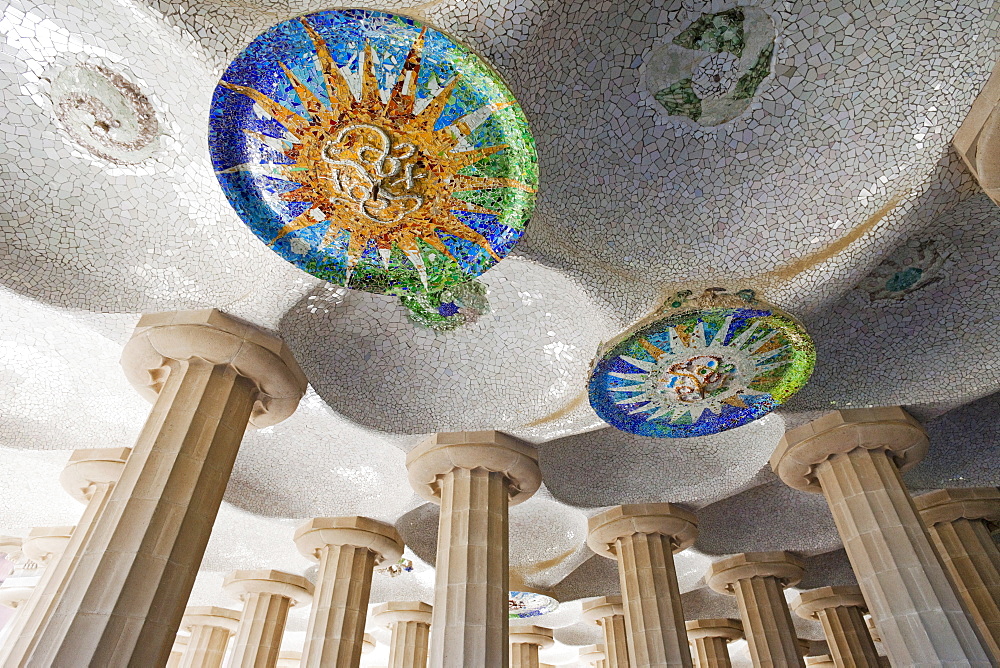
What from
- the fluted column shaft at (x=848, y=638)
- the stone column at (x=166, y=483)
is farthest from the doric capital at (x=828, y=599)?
the stone column at (x=166, y=483)

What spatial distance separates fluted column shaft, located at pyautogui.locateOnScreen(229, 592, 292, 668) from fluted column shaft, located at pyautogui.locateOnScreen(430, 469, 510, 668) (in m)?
7.41

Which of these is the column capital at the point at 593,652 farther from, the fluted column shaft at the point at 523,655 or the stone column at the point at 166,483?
the stone column at the point at 166,483

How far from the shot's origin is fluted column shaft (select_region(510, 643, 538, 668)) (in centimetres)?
1825

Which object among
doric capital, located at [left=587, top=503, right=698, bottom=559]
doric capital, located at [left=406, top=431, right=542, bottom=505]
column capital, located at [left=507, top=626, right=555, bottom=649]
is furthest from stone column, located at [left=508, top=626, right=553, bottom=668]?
doric capital, located at [left=406, top=431, right=542, bottom=505]

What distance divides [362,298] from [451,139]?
300 cm

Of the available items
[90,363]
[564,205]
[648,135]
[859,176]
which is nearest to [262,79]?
[564,205]

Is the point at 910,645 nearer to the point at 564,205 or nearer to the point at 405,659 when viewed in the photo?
the point at 564,205

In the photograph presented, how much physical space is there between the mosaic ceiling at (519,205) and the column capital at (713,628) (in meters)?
9.60

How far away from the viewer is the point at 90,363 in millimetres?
9422

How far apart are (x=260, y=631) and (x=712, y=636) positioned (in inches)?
477

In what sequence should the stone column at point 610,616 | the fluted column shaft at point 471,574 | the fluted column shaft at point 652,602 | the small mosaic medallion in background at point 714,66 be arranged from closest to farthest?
the small mosaic medallion in background at point 714,66 → the fluted column shaft at point 471,574 → the fluted column shaft at point 652,602 → the stone column at point 610,616

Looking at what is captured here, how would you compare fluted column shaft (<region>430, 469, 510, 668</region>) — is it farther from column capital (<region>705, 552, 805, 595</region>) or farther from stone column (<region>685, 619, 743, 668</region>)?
stone column (<region>685, 619, 743, 668</region>)

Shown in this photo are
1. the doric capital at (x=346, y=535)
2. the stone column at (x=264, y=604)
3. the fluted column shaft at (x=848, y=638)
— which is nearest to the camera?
the doric capital at (x=346, y=535)

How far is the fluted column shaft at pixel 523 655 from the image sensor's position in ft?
59.9
